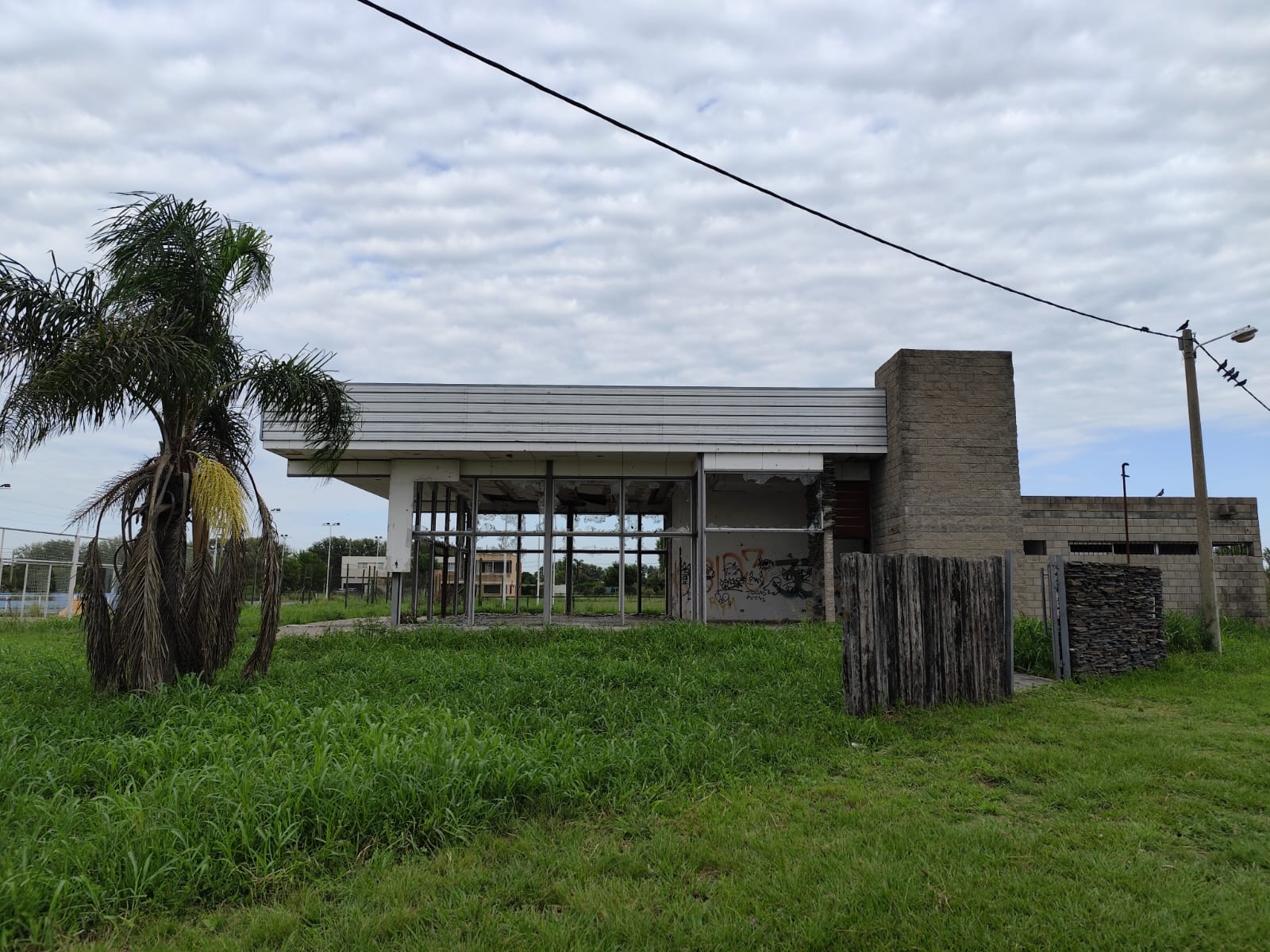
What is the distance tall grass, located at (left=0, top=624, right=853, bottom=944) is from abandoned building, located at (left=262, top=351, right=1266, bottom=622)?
6607 mm

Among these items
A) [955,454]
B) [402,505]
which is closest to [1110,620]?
[955,454]

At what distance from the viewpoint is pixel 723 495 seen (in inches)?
800

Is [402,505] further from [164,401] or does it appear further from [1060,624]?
[1060,624]

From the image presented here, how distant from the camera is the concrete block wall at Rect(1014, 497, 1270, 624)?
57.2 feet

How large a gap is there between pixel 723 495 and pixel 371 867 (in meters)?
16.5

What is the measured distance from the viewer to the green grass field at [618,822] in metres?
3.66

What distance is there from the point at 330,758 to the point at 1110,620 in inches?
383

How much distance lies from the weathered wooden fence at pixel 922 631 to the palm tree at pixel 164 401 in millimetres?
6053

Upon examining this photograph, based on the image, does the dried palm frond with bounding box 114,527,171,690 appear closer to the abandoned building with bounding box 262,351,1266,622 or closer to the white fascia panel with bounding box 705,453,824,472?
the abandoned building with bounding box 262,351,1266,622

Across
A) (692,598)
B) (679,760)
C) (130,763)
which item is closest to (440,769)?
(679,760)

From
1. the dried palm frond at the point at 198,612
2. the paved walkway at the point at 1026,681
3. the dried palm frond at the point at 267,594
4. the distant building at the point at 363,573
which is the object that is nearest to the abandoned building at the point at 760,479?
the paved walkway at the point at 1026,681

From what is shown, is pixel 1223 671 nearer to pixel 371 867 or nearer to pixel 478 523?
pixel 371 867

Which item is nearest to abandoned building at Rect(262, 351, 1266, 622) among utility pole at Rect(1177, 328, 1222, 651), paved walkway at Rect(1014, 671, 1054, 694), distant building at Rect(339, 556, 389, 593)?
utility pole at Rect(1177, 328, 1222, 651)

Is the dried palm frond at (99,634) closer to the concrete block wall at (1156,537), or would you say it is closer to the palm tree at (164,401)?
the palm tree at (164,401)
